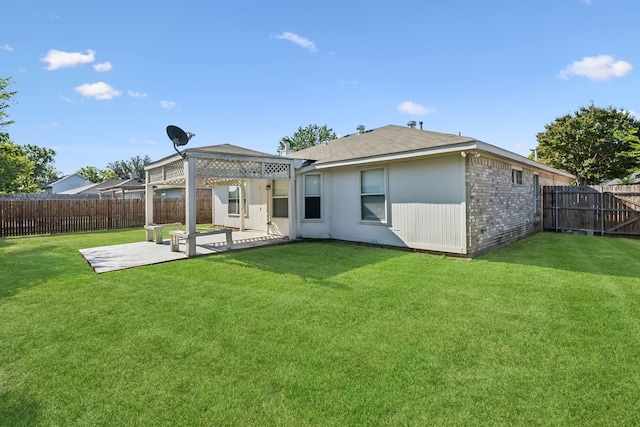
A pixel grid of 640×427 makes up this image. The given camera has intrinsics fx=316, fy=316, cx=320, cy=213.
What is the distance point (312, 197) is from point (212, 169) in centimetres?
346

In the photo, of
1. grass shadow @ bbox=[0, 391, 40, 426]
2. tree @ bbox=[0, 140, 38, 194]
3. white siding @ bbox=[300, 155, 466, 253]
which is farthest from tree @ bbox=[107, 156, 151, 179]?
grass shadow @ bbox=[0, 391, 40, 426]

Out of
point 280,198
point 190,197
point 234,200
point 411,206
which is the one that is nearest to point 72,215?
point 234,200

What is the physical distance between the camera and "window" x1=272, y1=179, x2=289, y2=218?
10.9m

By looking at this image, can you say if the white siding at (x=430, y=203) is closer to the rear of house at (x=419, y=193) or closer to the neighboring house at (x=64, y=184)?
the rear of house at (x=419, y=193)

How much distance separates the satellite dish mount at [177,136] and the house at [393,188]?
0.33m

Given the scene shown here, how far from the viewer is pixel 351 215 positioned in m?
9.59

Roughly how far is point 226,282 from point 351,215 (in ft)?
16.2

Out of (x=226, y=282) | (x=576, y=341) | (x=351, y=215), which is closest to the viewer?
(x=576, y=341)

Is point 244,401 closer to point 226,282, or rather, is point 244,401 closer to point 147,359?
point 147,359

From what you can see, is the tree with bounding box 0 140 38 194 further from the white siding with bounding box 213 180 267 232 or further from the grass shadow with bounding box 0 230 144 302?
the white siding with bounding box 213 180 267 232

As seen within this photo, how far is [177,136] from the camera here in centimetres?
765

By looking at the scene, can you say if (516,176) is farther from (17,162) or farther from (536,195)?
(17,162)

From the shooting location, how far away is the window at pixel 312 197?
1044cm

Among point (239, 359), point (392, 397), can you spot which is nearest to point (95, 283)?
point (239, 359)
